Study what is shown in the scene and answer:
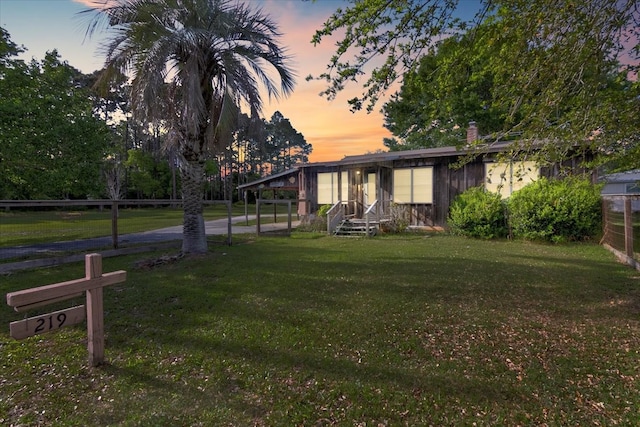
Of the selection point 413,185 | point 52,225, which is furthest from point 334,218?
point 52,225

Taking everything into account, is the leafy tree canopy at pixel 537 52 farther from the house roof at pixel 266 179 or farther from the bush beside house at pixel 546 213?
the house roof at pixel 266 179

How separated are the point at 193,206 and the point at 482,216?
9.12 metres

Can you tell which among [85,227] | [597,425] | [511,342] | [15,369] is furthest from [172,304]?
[85,227]

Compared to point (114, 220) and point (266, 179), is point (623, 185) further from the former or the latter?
point (114, 220)

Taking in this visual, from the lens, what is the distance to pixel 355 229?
13.3 metres

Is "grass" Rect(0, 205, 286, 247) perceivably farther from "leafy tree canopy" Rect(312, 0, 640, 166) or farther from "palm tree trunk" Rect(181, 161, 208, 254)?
"leafy tree canopy" Rect(312, 0, 640, 166)

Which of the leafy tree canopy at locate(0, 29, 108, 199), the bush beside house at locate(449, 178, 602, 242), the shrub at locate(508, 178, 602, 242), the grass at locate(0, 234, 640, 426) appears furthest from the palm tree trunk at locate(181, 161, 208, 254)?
the shrub at locate(508, 178, 602, 242)

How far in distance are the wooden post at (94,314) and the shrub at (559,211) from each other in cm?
1073

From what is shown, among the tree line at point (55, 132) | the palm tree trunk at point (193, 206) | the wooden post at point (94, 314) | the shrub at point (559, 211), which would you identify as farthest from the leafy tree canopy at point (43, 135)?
the shrub at point (559, 211)

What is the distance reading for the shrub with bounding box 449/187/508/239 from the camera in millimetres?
10867

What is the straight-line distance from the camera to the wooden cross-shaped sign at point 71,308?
2449 millimetres

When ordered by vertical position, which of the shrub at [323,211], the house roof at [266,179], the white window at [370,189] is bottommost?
the shrub at [323,211]

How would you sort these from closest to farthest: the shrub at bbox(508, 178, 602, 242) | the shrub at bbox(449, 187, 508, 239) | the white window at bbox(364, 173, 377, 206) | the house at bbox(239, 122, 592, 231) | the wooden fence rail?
the wooden fence rail, the shrub at bbox(508, 178, 602, 242), the shrub at bbox(449, 187, 508, 239), the house at bbox(239, 122, 592, 231), the white window at bbox(364, 173, 377, 206)

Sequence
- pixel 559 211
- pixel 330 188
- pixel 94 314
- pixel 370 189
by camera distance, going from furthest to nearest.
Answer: pixel 330 188 < pixel 370 189 < pixel 559 211 < pixel 94 314
